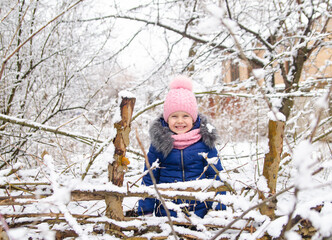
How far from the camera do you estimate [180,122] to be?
2.12 meters

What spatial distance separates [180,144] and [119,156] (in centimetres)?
90

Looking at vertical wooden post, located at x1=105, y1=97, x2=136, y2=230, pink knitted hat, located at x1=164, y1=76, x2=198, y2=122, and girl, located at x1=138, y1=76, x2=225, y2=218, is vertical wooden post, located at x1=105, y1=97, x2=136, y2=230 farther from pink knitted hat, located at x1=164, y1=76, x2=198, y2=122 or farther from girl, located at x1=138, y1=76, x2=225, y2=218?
pink knitted hat, located at x1=164, y1=76, x2=198, y2=122

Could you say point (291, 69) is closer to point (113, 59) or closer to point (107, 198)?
point (113, 59)

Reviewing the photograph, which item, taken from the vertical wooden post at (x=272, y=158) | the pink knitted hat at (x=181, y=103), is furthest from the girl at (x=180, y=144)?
the vertical wooden post at (x=272, y=158)

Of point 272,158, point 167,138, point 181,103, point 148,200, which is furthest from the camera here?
point 181,103

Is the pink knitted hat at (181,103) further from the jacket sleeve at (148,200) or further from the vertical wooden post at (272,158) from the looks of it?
the vertical wooden post at (272,158)

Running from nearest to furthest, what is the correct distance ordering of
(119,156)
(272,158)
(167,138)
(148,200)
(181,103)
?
1. (272,158)
2. (119,156)
3. (148,200)
4. (167,138)
5. (181,103)

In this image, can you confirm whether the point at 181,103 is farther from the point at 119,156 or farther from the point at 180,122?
the point at 119,156

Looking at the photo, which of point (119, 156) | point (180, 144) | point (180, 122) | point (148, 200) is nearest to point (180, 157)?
point (180, 144)

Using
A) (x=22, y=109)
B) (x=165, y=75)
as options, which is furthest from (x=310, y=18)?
(x=22, y=109)

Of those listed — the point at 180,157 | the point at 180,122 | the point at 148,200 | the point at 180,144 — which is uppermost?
the point at 180,122

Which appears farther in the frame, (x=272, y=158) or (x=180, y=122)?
(x=180, y=122)

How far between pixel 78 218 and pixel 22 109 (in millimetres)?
3277

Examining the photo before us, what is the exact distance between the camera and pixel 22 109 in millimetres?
3836
